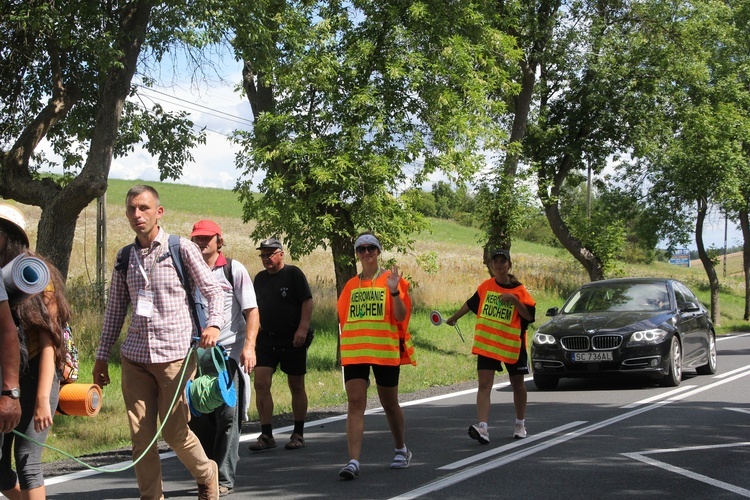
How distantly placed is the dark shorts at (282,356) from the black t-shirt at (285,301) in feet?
0.38

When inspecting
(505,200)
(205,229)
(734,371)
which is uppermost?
(505,200)

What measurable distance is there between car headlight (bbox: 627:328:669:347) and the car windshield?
98 cm

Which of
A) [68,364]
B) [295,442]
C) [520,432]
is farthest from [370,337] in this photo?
[68,364]

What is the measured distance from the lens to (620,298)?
1460cm

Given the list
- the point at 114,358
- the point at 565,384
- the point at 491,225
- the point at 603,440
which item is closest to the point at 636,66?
the point at 491,225

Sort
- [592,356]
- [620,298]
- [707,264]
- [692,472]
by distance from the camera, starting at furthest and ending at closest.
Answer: [707,264], [620,298], [592,356], [692,472]

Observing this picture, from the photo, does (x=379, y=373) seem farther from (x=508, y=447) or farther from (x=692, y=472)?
(x=692, y=472)

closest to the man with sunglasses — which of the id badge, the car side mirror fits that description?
the id badge

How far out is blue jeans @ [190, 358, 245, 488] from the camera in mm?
6688

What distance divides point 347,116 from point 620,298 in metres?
5.29

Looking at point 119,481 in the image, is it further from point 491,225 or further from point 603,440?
point 491,225

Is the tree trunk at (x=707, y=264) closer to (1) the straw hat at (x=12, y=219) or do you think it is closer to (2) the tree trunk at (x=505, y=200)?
(2) the tree trunk at (x=505, y=200)

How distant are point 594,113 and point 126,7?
55.6 ft

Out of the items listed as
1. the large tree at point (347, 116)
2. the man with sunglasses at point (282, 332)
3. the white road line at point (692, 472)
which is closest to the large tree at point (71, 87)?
the large tree at point (347, 116)
